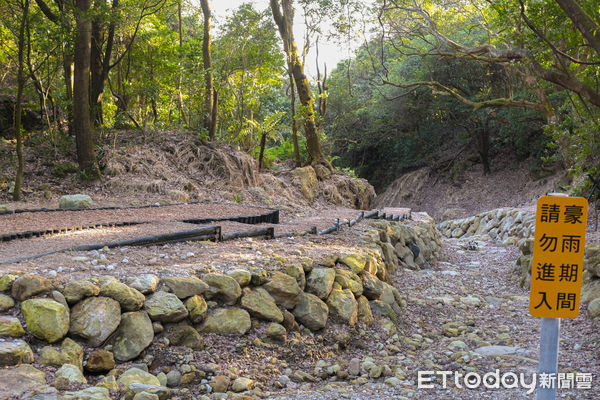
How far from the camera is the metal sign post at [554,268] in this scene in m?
2.29

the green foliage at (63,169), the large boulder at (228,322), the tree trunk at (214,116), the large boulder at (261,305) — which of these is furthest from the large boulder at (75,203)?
the tree trunk at (214,116)

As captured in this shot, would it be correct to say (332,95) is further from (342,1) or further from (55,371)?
(55,371)

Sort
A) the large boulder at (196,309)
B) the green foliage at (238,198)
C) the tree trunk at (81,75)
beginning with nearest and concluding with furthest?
1. the large boulder at (196,309)
2. the tree trunk at (81,75)
3. the green foliage at (238,198)

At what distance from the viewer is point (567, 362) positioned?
4043mm

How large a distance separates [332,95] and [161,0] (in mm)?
13561

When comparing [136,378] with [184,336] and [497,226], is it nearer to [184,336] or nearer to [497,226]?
[184,336]

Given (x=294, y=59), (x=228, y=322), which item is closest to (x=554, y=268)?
(x=228, y=322)

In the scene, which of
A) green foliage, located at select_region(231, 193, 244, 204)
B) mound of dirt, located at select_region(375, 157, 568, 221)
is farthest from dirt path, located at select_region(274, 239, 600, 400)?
mound of dirt, located at select_region(375, 157, 568, 221)

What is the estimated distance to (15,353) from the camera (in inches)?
108

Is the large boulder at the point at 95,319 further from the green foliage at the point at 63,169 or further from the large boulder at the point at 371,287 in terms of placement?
the green foliage at the point at 63,169

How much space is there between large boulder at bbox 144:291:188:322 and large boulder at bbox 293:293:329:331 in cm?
110

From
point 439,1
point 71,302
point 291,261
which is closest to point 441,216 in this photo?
point 439,1

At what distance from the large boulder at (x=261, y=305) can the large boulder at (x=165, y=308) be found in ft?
1.93

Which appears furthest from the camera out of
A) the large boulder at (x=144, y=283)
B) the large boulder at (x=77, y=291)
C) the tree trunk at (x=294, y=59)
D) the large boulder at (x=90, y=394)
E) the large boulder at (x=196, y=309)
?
the tree trunk at (x=294, y=59)
